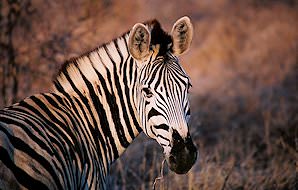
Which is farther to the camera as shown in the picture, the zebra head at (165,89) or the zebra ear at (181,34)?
the zebra ear at (181,34)

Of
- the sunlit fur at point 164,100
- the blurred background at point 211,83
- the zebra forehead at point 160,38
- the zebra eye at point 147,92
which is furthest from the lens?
the blurred background at point 211,83

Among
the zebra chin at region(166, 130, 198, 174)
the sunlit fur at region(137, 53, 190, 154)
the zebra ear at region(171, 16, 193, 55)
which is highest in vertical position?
the zebra ear at region(171, 16, 193, 55)

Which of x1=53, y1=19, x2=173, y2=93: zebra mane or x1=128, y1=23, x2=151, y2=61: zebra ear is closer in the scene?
x1=128, y1=23, x2=151, y2=61: zebra ear

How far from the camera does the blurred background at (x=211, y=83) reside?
22.1ft

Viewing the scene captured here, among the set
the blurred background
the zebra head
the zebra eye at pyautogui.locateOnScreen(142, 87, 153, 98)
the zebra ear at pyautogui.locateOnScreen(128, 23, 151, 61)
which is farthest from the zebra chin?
the blurred background

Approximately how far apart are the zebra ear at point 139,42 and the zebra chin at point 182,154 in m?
0.77

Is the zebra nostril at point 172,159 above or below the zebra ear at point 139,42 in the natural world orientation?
below

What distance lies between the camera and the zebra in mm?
3492

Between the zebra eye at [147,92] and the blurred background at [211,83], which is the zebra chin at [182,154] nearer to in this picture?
the zebra eye at [147,92]

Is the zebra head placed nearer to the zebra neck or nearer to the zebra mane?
the zebra mane

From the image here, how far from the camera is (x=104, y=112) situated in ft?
14.5

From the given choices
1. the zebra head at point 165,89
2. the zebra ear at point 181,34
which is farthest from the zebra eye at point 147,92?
the zebra ear at point 181,34

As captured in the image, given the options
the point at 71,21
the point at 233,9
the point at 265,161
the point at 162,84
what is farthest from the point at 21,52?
the point at 233,9

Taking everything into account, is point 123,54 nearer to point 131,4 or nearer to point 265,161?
point 265,161
